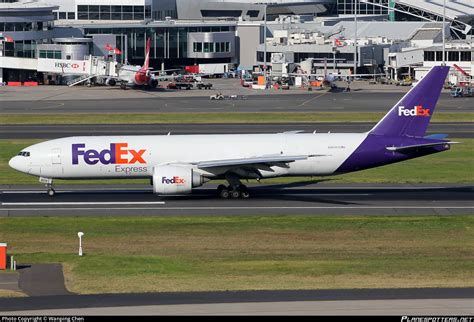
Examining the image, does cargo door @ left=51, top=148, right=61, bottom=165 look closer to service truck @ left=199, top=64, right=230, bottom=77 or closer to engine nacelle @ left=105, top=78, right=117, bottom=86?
engine nacelle @ left=105, top=78, right=117, bottom=86

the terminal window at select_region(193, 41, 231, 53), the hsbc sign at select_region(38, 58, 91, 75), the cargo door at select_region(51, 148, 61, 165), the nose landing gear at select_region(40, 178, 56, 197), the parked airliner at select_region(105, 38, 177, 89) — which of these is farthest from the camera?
the terminal window at select_region(193, 41, 231, 53)

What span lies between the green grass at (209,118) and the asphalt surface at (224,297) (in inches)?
2569

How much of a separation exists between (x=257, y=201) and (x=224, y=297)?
74.3 ft

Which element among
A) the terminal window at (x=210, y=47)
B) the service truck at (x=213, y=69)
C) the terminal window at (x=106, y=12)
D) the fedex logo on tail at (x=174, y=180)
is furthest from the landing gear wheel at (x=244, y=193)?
the terminal window at (x=106, y=12)

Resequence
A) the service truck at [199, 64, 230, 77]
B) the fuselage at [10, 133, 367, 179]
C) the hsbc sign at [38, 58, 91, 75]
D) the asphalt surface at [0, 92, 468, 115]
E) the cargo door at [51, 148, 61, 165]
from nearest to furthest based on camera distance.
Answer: the fuselage at [10, 133, 367, 179] < the cargo door at [51, 148, 61, 165] < the asphalt surface at [0, 92, 468, 115] < the hsbc sign at [38, 58, 91, 75] < the service truck at [199, 64, 230, 77]

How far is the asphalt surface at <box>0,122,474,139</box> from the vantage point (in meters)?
90.8

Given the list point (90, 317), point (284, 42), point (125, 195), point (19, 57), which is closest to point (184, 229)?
point (125, 195)

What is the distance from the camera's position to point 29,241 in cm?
4747

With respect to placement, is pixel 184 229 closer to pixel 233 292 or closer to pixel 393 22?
pixel 233 292

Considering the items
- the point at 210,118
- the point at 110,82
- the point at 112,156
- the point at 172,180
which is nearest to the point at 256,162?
the point at 172,180

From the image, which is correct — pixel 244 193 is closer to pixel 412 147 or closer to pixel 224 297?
pixel 412 147

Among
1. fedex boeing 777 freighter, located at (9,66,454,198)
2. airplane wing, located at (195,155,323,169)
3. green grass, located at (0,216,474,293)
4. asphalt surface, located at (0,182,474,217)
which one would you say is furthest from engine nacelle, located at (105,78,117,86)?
green grass, located at (0,216,474,293)

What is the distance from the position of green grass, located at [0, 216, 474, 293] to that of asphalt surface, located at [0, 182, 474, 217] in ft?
6.79

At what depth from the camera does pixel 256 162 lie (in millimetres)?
56625
